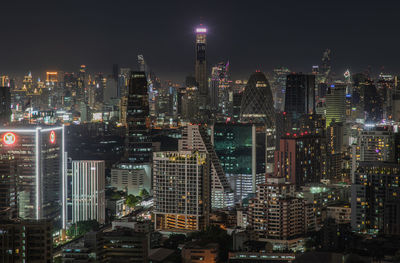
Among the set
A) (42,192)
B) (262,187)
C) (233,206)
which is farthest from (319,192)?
(42,192)

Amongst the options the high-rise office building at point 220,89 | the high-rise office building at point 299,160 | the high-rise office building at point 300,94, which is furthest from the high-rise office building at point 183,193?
the high-rise office building at point 220,89

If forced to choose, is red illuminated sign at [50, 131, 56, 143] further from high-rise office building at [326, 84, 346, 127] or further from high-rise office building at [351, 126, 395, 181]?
high-rise office building at [326, 84, 346, 127]

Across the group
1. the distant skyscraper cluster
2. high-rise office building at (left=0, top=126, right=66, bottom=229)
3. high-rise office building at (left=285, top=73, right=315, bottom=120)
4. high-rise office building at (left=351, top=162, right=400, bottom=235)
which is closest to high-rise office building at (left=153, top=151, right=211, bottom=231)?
the distant skyscraper cluster

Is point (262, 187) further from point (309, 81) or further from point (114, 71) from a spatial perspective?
point (114, 71)

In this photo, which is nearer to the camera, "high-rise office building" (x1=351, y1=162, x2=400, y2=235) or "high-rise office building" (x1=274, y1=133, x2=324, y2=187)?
"high-rise office building" (x1=351, y1=162, x2=400, y2=235)

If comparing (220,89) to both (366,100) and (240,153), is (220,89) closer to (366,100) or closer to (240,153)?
(366,100)
